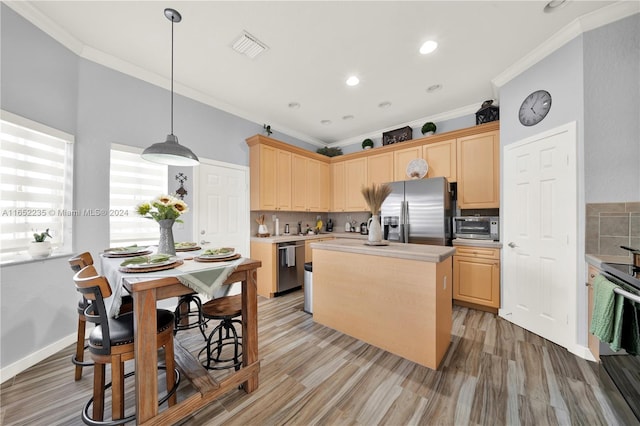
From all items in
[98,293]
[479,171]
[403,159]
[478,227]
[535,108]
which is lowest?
[98,293]

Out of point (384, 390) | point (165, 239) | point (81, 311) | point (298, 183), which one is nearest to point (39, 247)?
point (81, 311)

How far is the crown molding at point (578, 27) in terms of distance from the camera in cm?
197

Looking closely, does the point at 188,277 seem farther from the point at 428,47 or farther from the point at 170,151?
the point at 428,47

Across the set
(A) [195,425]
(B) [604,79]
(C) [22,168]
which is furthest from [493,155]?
(C) [22,168]

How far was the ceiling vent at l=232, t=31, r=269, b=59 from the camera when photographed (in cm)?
229

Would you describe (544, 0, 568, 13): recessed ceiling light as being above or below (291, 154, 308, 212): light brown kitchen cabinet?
above

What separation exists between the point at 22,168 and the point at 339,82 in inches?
131

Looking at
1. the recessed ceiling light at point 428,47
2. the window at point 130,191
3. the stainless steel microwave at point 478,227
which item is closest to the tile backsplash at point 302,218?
the window at point 130,191

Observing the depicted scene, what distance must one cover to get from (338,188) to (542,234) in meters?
3.37

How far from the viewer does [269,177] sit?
3.98 metres

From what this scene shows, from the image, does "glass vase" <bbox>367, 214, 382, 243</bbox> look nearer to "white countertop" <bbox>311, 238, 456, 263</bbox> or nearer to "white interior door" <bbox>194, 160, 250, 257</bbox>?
"white countertop" <bbox>311, 238, 456, 263</bbox>

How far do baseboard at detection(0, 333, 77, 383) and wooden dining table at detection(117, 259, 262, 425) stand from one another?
1.35 meters

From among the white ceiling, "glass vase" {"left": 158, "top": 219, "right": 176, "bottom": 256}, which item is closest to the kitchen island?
"glass vase" {"left": 158, "top": 219, "right": 176, "bottom": 256}

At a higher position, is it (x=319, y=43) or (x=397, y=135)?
(x=319, y=43)
